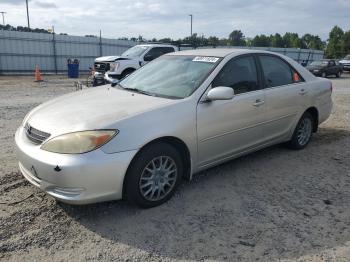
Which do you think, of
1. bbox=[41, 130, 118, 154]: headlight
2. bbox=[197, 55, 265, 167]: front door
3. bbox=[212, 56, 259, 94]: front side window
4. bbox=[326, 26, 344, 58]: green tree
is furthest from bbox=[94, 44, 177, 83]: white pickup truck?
bbox=[326, 26, 344, 58]: green tree

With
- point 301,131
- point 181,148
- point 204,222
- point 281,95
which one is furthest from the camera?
point 301,131

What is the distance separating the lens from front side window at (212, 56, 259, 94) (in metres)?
4.28

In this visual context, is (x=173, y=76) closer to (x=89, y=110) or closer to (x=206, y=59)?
(x=206, y=59)

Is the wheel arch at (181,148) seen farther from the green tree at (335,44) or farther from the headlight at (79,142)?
the green tree at (335,44)

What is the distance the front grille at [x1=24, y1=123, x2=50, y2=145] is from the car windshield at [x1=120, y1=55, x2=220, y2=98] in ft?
4.39

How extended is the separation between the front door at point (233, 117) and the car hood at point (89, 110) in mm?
539

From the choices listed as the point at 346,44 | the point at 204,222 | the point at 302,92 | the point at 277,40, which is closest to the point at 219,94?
the point at 204,222

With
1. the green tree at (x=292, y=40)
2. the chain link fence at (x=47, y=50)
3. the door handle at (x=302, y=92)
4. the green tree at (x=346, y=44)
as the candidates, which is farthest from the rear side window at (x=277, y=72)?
the green tree at (x=292, y=40)

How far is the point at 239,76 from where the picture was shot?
4.52 meters

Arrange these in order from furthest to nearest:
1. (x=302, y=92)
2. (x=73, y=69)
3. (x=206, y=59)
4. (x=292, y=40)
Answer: (x=292, y=40) < (x=73, y=69) < (x=302, y=92) < (x=206, y=59)

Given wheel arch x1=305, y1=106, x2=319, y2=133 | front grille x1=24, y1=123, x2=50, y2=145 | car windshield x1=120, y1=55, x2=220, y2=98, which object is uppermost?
car windshield x1=120, y1=55, x2=220, y2=98

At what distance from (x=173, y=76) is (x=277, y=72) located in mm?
1720

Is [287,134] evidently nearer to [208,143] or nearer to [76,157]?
[208,143]

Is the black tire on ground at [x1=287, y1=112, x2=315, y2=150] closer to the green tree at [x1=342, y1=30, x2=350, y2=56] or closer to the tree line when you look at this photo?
the tree line
